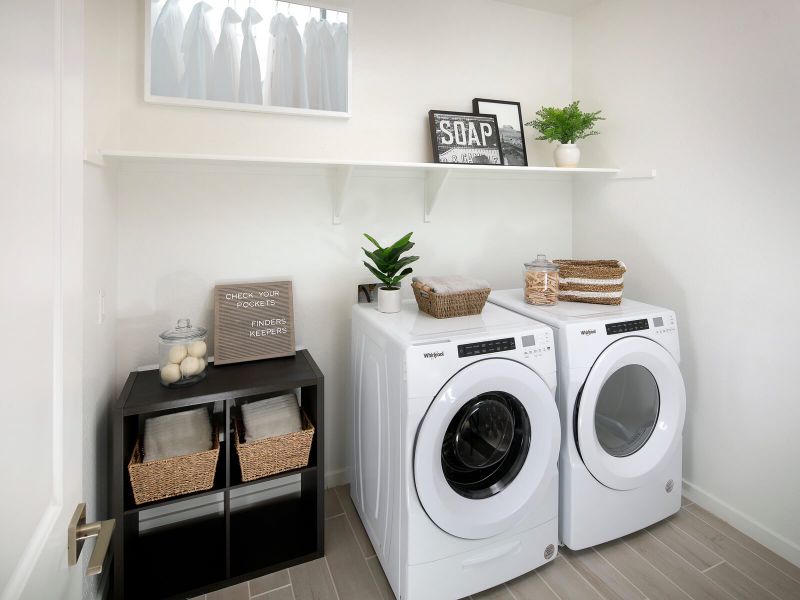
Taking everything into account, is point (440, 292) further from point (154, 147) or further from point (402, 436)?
point (154, 147)

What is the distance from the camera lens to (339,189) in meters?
2.09

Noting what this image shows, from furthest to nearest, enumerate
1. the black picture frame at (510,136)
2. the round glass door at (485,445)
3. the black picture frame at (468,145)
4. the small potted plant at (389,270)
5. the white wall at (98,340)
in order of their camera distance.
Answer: the black picture frame at (510,136)
the black picture frame at (468,145)
the small potted plant at (389,270)
the round glass door at (485,445)
the white wall at (98,340)

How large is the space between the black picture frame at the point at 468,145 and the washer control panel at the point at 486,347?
101cm

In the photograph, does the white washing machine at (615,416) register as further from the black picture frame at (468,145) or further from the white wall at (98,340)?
the white wall at (98,340)

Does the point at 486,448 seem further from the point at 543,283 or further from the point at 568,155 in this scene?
the point at 568,155

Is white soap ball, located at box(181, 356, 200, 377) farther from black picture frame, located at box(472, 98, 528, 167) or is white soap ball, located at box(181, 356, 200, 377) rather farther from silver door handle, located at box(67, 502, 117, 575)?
black picture frame, located at box(472, 98, 528, 167)

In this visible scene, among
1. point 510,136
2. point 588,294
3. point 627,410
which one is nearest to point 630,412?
point 627,410

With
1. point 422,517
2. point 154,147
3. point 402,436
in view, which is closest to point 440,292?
point 402,436

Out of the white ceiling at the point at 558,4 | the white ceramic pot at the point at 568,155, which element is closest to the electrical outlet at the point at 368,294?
the white ceramic pot at the point at 568,155

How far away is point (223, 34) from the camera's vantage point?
1852mm

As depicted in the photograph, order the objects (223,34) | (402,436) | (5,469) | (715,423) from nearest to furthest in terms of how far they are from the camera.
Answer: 1. (5,469)
2. (402,436)
3. (223,34)
4. (715,423)

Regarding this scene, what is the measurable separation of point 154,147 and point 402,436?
149cm

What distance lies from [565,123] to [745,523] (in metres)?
1.94

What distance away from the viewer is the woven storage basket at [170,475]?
1520 mm
